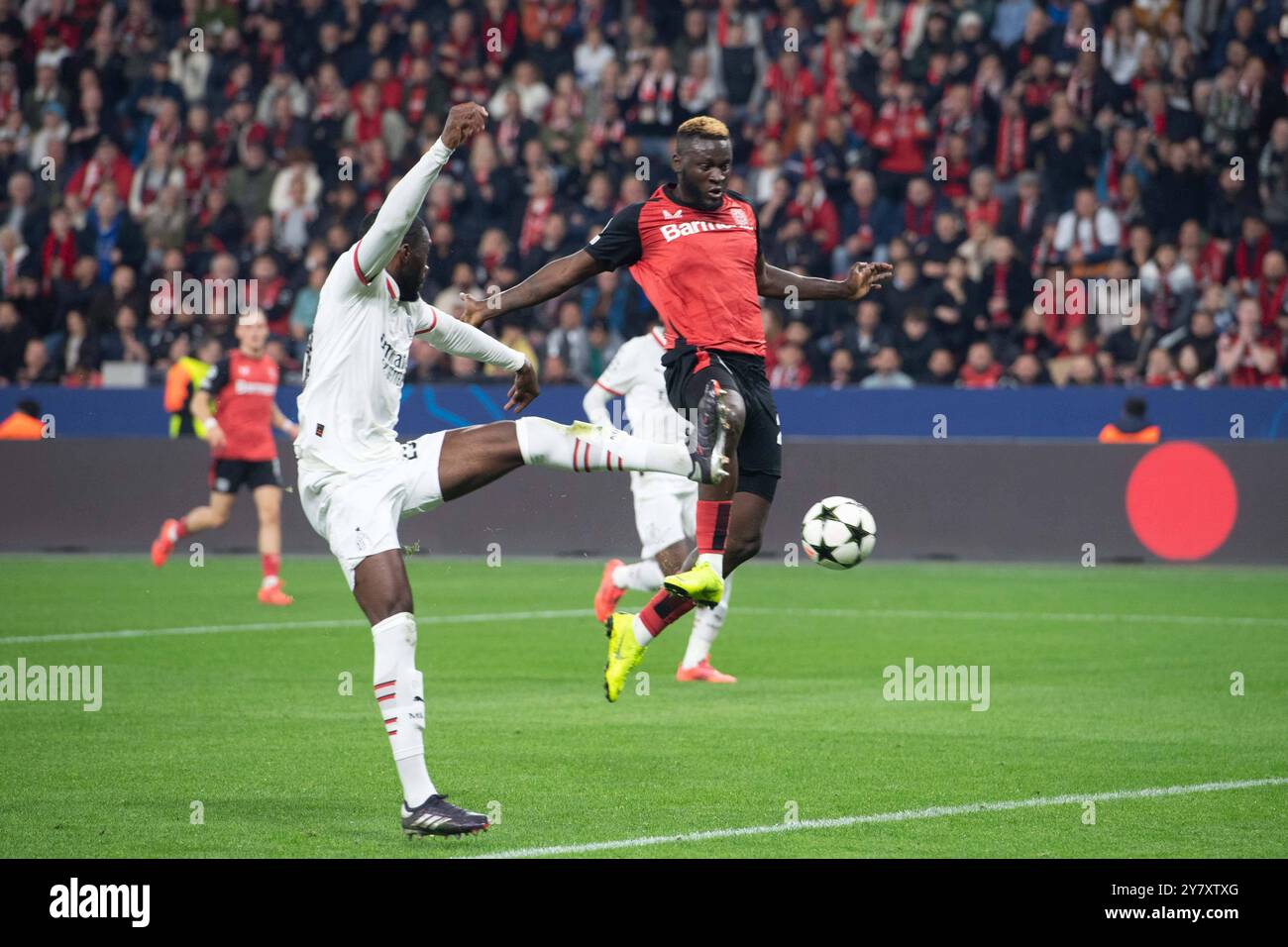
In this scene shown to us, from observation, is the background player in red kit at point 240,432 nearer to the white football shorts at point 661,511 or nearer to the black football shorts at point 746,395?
the white football shorts at point 661,511

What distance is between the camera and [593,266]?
890 centimetres

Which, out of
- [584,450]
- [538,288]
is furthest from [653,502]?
[584,450]

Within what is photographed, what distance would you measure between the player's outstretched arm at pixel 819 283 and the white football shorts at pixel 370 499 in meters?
2.41

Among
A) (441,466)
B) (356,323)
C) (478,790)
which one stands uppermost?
(356,323)

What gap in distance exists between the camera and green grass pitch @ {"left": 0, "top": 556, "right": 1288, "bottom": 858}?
6.79 metres

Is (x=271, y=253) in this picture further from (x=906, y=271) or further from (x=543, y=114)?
(x=906, y=271)

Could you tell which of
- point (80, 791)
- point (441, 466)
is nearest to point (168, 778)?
point (80, 791)

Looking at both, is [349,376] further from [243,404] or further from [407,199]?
[243,404]

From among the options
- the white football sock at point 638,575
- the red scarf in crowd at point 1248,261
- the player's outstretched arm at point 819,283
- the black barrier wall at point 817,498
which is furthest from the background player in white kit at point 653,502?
the red scarf in crowd at point 1248,261

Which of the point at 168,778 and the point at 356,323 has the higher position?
the point at 356,323

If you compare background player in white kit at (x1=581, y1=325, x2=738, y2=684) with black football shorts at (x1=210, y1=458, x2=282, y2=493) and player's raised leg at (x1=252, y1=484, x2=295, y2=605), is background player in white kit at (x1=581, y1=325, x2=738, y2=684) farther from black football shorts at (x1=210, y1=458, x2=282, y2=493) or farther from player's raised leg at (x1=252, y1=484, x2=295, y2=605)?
black football shorts at (x1=210, y1=458, x2=282, y2=493)

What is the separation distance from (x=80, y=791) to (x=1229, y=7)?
1805 centimetres

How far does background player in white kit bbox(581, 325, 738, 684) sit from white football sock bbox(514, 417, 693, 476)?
13.2ft

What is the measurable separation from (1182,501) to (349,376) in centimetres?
1311
